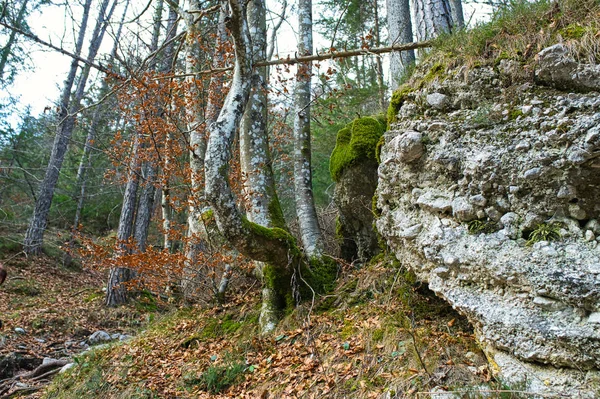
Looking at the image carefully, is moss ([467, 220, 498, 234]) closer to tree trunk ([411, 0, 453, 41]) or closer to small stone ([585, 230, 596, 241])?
small stone ([585, 230, 596, 241])

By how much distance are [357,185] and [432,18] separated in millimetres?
2327

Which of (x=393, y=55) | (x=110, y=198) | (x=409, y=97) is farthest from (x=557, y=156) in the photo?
(x=110, y=198)

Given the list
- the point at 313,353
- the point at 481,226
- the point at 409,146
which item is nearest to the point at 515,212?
the point at 481,226

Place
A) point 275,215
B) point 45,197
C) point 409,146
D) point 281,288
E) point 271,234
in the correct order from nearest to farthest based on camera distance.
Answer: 1. point 409,146
2. point 271,234
3. point 281,288
4. point 275,215
5. point 45,197

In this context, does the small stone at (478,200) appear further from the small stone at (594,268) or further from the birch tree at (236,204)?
the birch tree at (236,204)

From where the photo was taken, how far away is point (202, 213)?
6039 millimetres

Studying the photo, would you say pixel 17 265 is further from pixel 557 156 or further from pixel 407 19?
pixel 557 156

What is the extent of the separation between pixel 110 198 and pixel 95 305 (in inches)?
327

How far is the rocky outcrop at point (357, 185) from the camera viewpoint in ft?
17.8

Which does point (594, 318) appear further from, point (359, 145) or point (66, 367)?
point (66, 367)

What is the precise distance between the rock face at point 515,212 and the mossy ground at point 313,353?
0.49 metres

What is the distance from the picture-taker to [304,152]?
6.85 meters

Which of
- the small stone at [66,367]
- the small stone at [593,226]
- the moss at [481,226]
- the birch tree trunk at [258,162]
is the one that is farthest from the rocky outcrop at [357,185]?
the small stone at [66,367]

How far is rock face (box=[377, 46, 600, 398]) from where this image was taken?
8.45 ft
